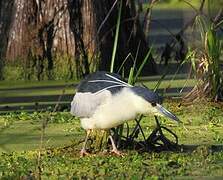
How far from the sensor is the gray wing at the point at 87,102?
16.8 ft

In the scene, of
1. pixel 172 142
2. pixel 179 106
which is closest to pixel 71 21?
pixel 179 106

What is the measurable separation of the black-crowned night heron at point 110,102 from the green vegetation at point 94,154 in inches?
7.6

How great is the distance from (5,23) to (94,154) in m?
4.42

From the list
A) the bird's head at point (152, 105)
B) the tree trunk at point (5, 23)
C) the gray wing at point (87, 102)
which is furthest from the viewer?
the tree trunk at point (5, 23)

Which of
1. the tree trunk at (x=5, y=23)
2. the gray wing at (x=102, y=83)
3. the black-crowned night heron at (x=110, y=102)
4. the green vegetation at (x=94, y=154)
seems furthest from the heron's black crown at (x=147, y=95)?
the tree trunk at (x=5, y=23)

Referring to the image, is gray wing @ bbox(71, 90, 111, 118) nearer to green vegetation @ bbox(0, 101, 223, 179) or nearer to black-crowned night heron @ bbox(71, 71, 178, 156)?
black-crowned night heron @ bbox(71, 71, 178, 156)

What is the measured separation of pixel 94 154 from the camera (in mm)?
5441

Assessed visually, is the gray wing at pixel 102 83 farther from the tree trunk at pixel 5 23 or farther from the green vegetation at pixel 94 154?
the tree trunk at pixel 5 23

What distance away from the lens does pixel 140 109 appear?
16.2 feet

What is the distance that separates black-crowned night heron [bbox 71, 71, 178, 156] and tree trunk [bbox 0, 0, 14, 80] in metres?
4.03

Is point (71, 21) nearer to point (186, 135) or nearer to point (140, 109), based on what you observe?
point (186, 135)

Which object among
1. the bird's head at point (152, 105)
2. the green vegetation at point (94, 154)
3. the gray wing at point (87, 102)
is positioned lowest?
the green vegetation at point (94, 154)

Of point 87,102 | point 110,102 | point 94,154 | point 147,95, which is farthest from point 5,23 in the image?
point 147,95

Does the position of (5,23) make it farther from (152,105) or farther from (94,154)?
(152,105)
